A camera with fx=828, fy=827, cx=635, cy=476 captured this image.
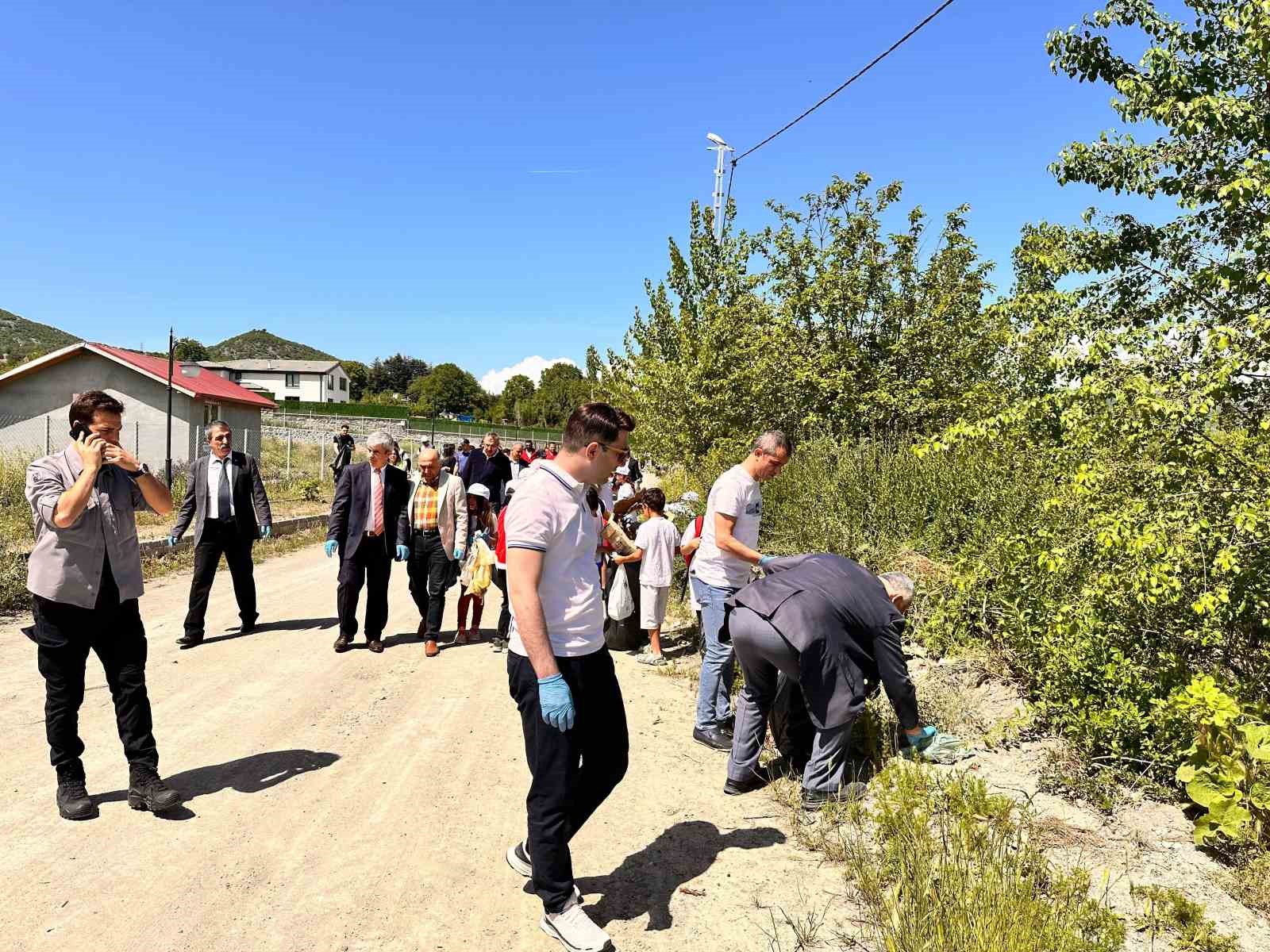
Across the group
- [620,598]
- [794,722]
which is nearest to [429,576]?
[620,598]

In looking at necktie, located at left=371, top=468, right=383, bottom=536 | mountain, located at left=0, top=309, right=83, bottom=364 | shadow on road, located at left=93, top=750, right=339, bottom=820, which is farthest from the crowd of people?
mountain, located at left=0, top=309, right=83, bottom=364

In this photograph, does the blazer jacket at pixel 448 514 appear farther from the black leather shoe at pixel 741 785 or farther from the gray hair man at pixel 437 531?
the black leather shoe at pixel 741 785

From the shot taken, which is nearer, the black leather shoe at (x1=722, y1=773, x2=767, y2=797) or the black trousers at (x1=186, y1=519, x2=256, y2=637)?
the black leather shoe at (x1=722, y1=773, x2=767, y2=797)

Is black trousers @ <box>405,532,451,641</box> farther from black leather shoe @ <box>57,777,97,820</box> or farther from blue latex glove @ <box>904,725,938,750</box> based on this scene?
blue latex glove @ <box>904,725,938,750</box>

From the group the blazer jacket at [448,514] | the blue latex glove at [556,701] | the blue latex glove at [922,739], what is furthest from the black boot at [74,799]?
the blue latex glove at [922,739]

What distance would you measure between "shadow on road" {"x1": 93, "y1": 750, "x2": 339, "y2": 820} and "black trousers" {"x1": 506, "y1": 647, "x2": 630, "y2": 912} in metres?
2.07

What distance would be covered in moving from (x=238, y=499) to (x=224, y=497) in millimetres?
131

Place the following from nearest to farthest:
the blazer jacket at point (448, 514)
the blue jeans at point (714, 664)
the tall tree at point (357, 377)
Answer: the blue jeans at point (714, 664) → the blazer jacket at point (448, 514) → the tall tree at point (357, 377)

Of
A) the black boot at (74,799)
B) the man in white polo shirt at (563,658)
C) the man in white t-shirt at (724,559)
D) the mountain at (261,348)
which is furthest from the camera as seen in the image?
the mountain at (261,348)

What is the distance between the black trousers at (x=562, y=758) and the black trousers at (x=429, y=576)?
472 centimetres

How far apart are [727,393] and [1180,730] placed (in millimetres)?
11324

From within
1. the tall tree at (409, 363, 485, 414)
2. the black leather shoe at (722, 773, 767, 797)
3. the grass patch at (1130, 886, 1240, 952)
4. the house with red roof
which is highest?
the tall tree at (409, 363, 485, 414)

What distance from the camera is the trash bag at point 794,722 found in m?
4.90

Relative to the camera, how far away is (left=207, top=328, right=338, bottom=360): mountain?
179 meters
